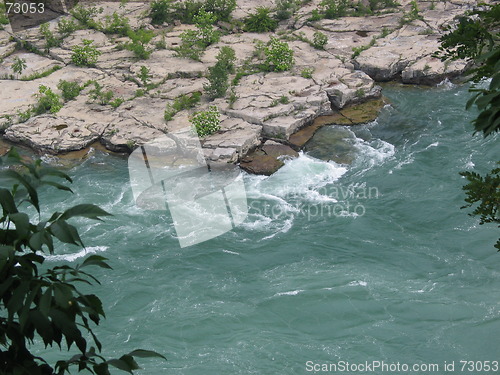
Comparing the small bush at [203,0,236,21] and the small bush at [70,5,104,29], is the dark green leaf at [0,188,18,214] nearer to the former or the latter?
the small bush at [70,5,104,29]

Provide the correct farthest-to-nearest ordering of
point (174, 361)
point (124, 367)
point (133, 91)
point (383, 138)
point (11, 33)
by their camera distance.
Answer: point (11, 33) → point (133, 91) → point (383, 138) → point (174, 361) → point (124, 367)

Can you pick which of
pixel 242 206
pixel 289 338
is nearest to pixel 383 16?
pixel 242 206

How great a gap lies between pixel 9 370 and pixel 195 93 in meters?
11.5

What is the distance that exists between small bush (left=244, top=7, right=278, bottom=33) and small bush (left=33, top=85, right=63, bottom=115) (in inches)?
230

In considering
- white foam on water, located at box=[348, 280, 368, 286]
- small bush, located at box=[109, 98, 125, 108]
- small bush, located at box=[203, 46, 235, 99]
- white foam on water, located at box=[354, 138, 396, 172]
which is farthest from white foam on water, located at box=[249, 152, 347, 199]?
small bush, located at box=[109, 98, 125, 108]

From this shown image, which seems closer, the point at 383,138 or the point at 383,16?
the point at 383,138

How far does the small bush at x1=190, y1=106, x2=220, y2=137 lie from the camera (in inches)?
506

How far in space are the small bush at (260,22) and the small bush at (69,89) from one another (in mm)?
5208

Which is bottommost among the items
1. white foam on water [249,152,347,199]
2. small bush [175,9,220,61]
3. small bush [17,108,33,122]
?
white foam on water [249,152,347,199]

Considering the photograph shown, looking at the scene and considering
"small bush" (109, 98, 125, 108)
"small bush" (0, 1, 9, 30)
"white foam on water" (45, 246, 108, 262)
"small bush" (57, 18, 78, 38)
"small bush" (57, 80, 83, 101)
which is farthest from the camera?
"small bush" (0, 1, 9, 30)

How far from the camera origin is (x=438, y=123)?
1369 cm

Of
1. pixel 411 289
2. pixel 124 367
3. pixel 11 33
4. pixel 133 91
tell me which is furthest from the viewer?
pixel 11 33

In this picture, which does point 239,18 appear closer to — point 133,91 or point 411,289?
point 133,91

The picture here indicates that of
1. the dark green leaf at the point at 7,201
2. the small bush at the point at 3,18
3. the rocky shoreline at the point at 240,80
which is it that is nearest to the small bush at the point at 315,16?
the rocky shoreline at the point at 240,80
